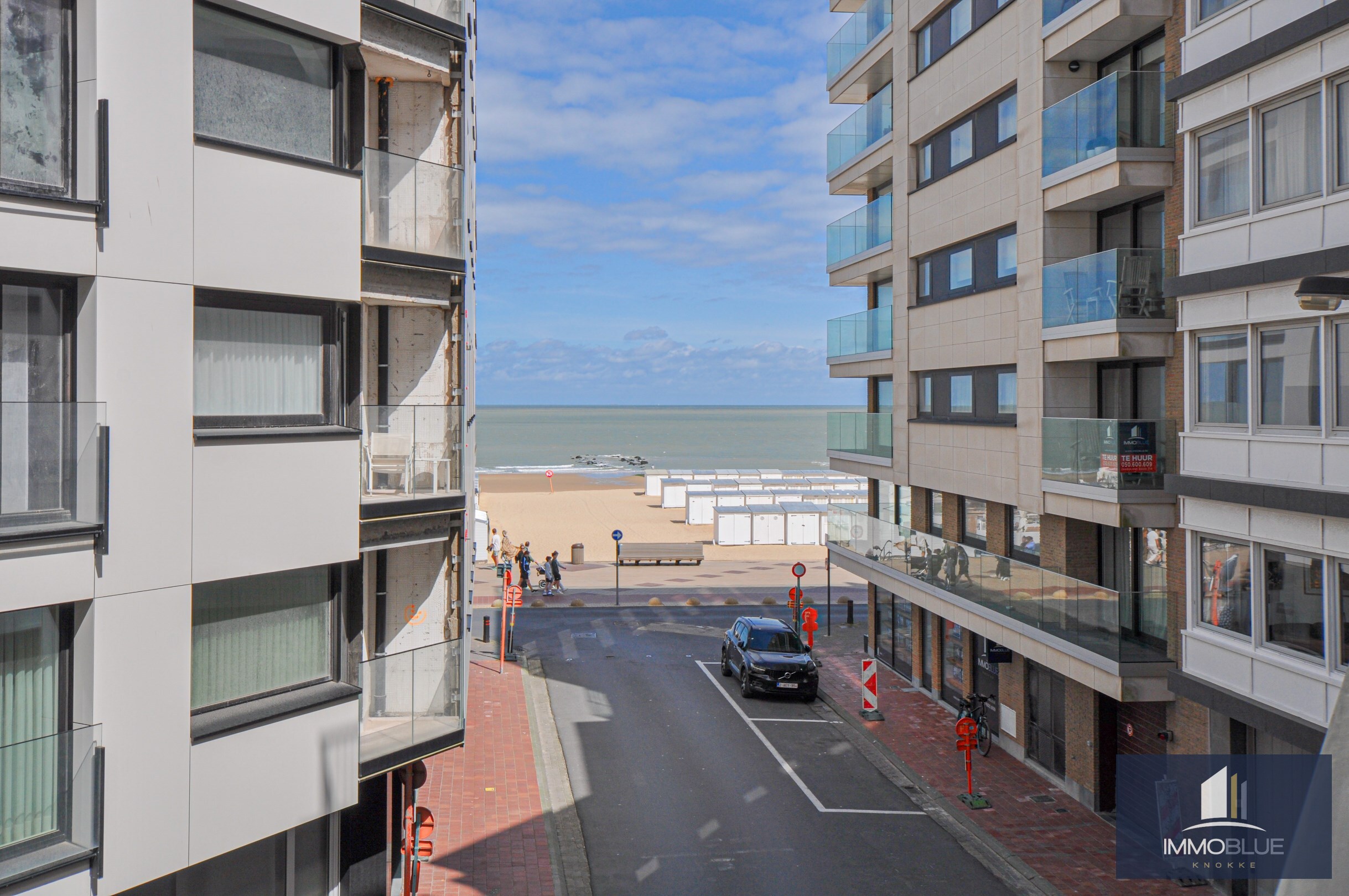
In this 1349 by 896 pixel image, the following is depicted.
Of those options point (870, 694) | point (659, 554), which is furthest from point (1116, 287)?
point (659, 554)

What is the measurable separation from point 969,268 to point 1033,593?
767 cm

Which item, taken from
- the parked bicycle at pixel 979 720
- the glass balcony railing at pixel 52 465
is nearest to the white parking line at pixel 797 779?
the parked bicycle at pixel 979 720

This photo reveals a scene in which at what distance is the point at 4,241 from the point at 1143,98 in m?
16.1

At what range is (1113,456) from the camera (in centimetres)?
1653

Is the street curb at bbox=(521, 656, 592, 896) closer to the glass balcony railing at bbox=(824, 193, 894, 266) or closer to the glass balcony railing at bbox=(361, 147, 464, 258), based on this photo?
the glass balcony railing at bbox=(361, 147, 464, 258)

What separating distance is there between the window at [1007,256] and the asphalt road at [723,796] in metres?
10.5

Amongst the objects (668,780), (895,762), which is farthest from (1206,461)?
(668,780)

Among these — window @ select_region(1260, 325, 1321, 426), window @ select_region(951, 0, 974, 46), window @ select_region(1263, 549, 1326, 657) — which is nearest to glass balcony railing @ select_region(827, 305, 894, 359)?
window @ select_region(951, 0, 974, 46)

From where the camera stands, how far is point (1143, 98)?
16.6 meters

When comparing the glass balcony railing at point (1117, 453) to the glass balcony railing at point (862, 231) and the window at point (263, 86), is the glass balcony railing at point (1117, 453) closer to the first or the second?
the glass balcony railing at point (862, 231)

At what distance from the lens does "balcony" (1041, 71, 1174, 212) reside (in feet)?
53.4

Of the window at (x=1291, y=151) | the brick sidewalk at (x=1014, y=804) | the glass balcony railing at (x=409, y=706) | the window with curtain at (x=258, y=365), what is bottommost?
the brick sidewalk at (x=1014, y=804)

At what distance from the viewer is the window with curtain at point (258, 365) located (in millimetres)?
9055

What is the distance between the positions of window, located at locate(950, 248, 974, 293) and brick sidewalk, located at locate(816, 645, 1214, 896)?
1011 cm
